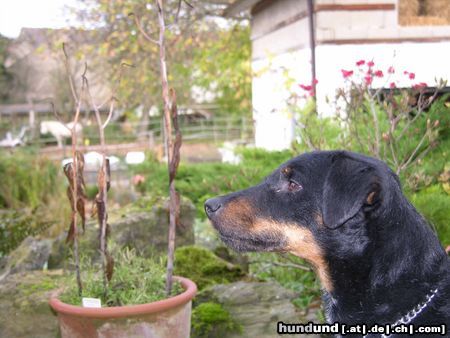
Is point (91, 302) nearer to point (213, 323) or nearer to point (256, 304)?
point (213, 323)

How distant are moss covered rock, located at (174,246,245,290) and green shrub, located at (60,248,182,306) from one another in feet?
3.64

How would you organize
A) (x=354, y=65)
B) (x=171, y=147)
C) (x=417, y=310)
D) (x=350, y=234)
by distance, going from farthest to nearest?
1. (x=354, y=65)
2. (x=171, y=147)
3. (x=350, y=234)
4. (x=417, y=310)

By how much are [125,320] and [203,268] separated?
2.04 m

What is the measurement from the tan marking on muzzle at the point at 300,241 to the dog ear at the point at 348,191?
0.85 feet

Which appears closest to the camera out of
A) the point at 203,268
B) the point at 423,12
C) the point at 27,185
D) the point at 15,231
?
the point at 203,268

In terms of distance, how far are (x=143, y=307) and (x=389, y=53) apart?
6.18 metres

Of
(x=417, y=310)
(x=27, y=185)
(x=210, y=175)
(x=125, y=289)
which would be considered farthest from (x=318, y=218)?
(x=27, y=185)

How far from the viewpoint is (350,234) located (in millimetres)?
2600

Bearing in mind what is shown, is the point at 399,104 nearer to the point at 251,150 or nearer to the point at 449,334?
the point at 449,334

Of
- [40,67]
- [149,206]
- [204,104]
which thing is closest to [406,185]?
[149,206]

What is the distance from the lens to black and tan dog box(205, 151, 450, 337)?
Result: 2.47 meters

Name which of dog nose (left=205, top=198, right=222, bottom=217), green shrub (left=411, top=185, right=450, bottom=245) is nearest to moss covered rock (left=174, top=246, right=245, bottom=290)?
green shrub (left=411, top=185, right=450, bottom=245)

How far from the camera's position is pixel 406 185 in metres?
4.84

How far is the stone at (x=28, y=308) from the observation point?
4.27 meters
